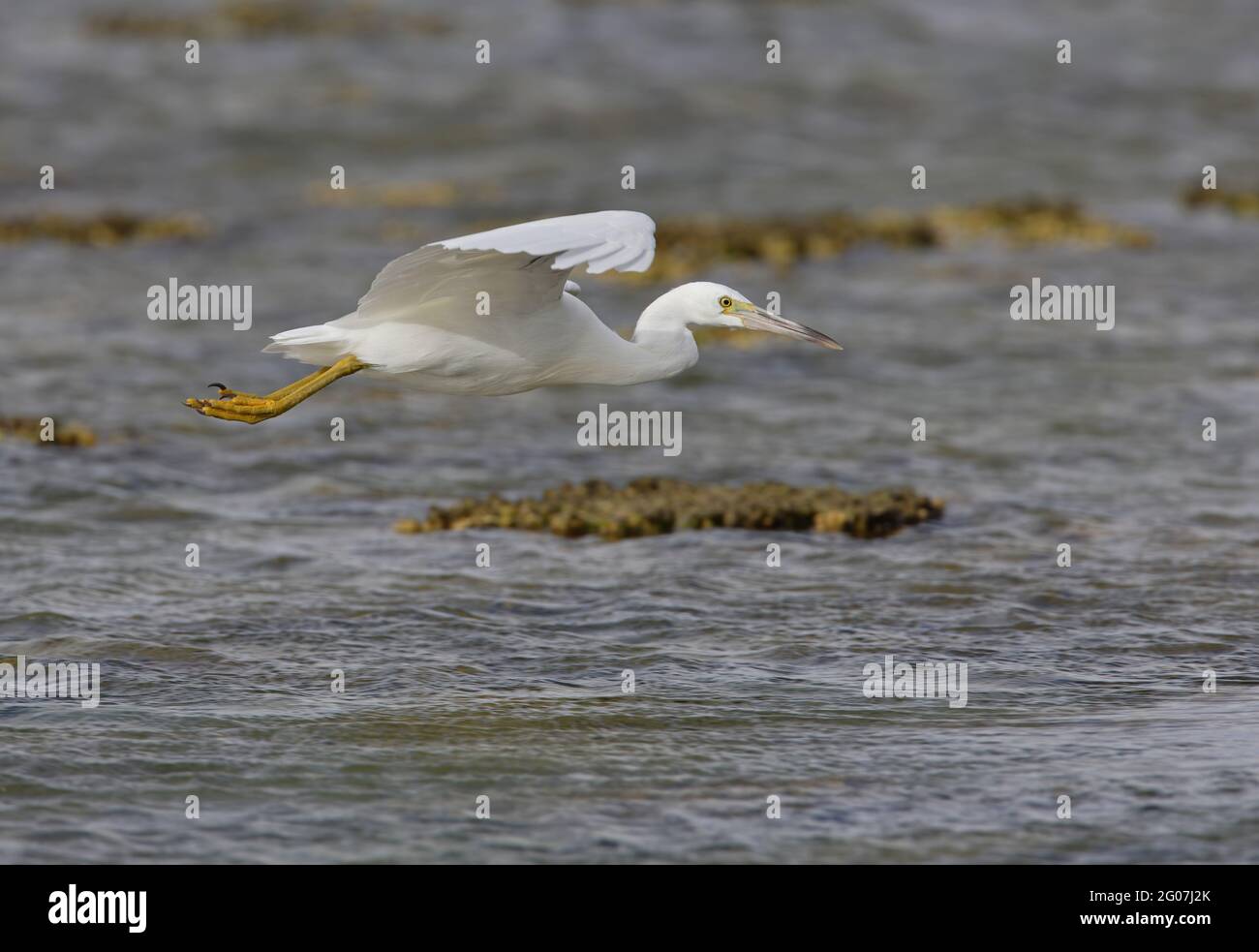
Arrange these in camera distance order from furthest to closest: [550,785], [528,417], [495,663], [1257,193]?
[1257,193] → [528,417] → [495,663] → [550,785]

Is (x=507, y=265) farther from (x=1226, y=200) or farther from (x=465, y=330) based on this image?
(x=1226, y=200)

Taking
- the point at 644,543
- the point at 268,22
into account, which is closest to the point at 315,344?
the point at 644,543

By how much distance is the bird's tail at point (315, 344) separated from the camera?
32.2ft

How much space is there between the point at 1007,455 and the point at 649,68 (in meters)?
21.6

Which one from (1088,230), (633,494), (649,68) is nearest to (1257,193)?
(1088,230)

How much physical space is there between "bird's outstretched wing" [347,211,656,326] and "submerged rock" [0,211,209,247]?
621 inches

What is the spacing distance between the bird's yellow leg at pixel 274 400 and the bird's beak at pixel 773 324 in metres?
2.15

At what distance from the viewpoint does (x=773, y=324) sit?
1016 centimetres

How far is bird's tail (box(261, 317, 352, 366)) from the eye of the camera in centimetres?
980

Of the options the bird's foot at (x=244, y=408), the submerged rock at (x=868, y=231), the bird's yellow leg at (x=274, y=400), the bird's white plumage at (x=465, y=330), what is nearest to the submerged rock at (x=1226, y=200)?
the submerged rock at (x=868, y=231)

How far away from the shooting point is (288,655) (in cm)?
1072

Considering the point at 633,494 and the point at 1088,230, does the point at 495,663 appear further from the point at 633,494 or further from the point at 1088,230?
the point at 1088,230

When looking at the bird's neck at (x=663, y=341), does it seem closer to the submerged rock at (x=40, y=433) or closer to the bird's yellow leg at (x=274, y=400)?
the bird's yellow leg at (x=274, y=400)
